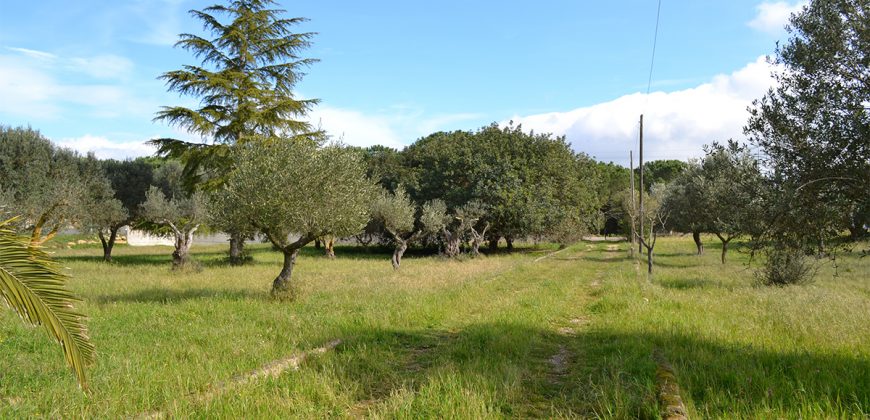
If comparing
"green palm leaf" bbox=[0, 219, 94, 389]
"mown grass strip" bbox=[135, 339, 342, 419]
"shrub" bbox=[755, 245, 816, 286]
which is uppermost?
"green palm leaf" bbox=[0, 219, 94, 389]

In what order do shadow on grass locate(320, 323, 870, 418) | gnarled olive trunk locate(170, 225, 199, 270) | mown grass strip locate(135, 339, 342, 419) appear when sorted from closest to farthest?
shadow on grass locate(320, 323, 870, 418) < mown grass strip locate(135, 339, 342, 419) < gnarled olive trunk locate(170, 225, 199, 270)

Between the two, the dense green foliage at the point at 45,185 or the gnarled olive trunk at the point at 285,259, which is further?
the dense green foliage at the point at 45,185

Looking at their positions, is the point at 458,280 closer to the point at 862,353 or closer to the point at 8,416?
the point at 862,353

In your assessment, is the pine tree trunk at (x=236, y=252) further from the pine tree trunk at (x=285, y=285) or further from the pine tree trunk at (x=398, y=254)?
the pine tree trunk at (x=285, y=285)

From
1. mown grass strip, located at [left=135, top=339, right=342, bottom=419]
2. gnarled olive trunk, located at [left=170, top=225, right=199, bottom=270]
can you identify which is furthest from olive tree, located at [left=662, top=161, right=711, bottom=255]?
mown grass strip, located at [left=135, top=339, right=342, bottom=419]

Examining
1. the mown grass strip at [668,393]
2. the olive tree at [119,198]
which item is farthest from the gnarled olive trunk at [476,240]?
the mown grass strip at [668,393]

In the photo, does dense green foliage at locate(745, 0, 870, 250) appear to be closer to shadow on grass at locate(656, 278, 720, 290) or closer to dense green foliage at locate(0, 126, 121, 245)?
shadow on grass at locate(656, 278, 720, 290)

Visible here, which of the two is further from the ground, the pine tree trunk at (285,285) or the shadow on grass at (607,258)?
the pine tree trunk at (285,285)

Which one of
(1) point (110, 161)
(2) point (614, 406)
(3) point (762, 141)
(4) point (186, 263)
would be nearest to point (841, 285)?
(3) point (762, 141)

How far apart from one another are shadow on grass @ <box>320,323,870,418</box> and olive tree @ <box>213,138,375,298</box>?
6.01 metres

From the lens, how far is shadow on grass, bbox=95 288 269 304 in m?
14.5

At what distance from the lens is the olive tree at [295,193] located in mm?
14891

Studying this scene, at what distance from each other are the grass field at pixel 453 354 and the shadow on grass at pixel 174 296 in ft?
0.28

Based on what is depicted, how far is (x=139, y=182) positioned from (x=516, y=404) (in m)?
35.6
